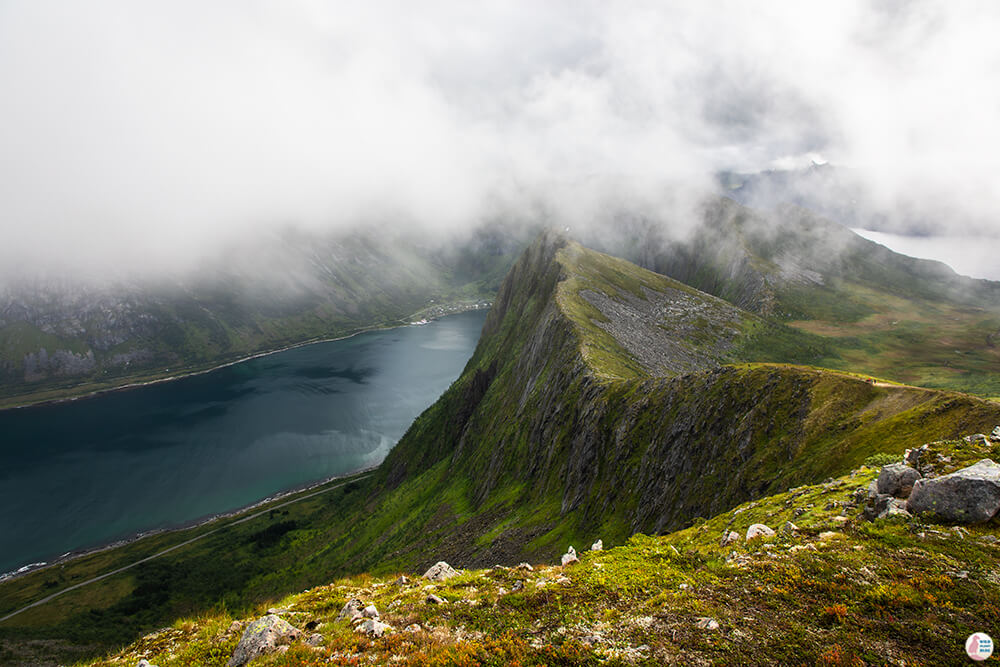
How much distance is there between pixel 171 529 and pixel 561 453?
16226 cm

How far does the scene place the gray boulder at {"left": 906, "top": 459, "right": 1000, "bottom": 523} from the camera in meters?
13.0

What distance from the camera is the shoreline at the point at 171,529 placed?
135750mm

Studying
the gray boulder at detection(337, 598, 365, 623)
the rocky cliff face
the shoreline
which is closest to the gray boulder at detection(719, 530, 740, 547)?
the rocky cliff face

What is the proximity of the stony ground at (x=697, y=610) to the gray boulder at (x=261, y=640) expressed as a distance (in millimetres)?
55

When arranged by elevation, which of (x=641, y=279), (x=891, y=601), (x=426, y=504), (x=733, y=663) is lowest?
(x=426, y=504)

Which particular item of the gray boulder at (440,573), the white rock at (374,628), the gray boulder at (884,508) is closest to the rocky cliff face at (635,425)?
the gray boulder at (884,508)

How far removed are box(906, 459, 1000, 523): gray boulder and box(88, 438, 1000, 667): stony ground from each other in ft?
1.57

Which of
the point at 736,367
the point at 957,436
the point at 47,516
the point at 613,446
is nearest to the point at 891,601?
the point at 957,436

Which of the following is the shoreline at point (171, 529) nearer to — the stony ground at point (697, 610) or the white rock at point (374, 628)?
the stony ground at point (697, 610)

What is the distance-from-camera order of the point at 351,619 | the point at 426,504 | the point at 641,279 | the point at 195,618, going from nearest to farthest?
the point at 351,619, the point at 195,618, the point at 426,504, the point at 641,279

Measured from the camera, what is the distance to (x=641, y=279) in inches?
6964

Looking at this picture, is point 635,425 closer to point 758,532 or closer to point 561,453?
point 561,453

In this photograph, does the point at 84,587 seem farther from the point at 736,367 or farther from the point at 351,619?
the point at 736,367

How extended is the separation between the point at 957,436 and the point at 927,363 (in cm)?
18020
